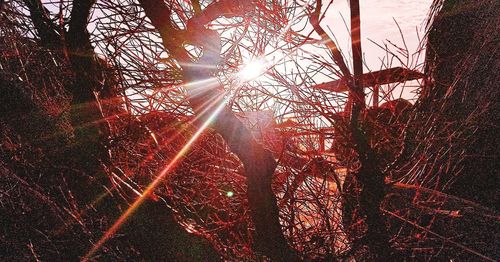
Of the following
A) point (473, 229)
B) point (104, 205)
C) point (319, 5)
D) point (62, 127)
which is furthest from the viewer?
point (473, 229)

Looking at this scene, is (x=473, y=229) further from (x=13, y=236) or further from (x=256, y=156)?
(x=13, y=236)

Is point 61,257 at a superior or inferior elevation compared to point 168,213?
inferior

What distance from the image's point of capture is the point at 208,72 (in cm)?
304

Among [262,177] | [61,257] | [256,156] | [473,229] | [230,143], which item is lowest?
[473,229]

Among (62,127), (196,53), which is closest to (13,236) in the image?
(62,127)

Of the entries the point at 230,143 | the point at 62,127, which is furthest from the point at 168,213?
the point at 62,127

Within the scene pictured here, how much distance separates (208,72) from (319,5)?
1.06m

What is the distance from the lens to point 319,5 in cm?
279

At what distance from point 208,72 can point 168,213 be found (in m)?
1.39

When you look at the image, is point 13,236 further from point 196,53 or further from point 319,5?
point 319,5

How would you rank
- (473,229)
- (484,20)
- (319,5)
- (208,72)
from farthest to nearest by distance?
(484,20), (473,229), (208,72), (319,5)

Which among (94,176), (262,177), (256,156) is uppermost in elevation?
(94,176)

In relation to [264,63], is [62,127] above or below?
above

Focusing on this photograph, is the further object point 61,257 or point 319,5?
point 61,257
